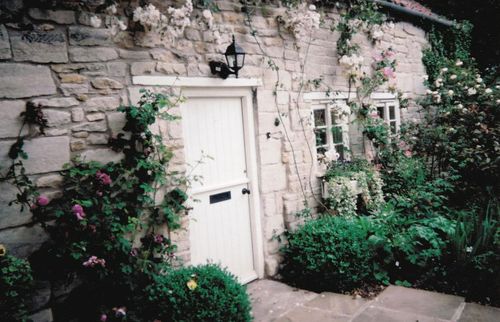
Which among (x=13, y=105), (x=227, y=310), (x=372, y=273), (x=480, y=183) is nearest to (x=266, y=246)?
(x=372, y=273)

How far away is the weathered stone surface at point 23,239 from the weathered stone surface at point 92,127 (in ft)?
3.02

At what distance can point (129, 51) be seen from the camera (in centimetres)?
371

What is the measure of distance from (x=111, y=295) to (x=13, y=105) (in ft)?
6.01

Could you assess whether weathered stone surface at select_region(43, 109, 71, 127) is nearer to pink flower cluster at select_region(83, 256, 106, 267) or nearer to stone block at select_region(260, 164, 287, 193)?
pink flower cluster at select_region(83, 256, 106, 267)

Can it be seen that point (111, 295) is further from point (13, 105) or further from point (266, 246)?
point (266, 246)

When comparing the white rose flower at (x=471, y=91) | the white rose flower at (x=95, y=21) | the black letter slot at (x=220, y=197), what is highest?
the white rose flower at (x=95, y=21)

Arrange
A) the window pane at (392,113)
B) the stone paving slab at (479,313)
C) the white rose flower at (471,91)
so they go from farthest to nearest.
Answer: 1. the window pane at (392,113)
2. the white rose flower at (471,91)
3. the stone paving slab at (479,313)

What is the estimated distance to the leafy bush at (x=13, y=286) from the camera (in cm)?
255

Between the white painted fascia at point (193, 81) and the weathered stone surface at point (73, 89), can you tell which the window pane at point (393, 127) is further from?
the weathered stone surface at point (73, 89)

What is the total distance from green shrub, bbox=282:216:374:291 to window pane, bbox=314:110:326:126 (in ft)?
5.75

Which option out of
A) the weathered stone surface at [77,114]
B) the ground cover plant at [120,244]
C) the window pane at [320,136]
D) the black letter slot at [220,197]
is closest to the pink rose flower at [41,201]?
the ground cover plant at [120,244]

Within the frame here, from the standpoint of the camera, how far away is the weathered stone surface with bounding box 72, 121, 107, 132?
339 cm

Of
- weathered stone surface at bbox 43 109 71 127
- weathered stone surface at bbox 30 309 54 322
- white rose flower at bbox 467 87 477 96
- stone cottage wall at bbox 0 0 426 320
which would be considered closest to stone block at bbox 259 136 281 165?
stone cottage wall at bbox 0 0 426 320

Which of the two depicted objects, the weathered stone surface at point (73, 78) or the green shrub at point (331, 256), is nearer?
the weathered stone surface at point (73, 78)
